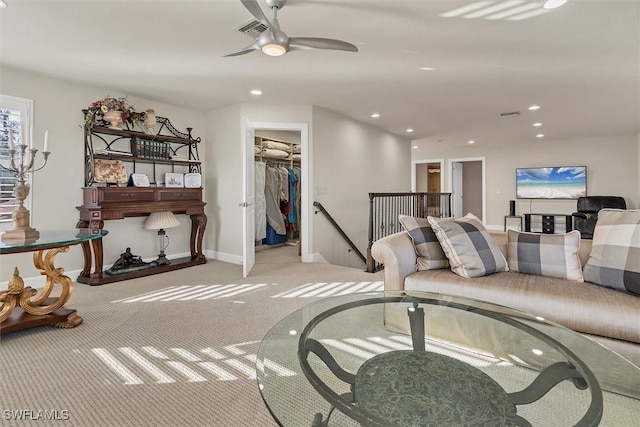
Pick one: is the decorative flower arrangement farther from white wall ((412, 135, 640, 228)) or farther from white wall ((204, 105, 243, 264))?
white wall ((412, 135, 640, 228))

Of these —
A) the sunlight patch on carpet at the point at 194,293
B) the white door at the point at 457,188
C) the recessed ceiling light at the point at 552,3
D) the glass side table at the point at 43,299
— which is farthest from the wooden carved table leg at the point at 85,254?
the white door at the point at 457,188

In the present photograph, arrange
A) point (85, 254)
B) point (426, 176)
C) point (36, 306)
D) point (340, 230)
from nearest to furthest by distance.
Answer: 1. point (36, 306)
2. point (85, 254)
3. point (340, 230)
4. point (426, 176)

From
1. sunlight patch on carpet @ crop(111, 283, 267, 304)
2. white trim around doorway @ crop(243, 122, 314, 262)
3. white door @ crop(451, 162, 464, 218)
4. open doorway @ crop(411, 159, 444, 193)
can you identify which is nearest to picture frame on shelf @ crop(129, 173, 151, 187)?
sunlight patch on carpet @ crop(111, 283, 267, 304)

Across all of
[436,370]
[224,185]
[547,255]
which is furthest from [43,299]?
[547,255]

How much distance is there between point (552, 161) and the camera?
785 cm

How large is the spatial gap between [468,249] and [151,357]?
2193mm

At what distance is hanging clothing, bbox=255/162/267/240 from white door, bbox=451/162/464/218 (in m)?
6.05

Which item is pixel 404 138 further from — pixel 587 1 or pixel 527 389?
pixel 527 389

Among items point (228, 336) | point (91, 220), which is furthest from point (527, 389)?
point (91, 220)

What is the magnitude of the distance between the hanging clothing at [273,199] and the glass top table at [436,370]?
4.57 metres

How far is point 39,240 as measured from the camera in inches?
87.3

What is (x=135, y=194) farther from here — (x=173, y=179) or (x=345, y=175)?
(x=345, y=175)

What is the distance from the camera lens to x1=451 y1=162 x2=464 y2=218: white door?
9359mm

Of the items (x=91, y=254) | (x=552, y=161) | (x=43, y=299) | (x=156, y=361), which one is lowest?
(x=156, y=361)
